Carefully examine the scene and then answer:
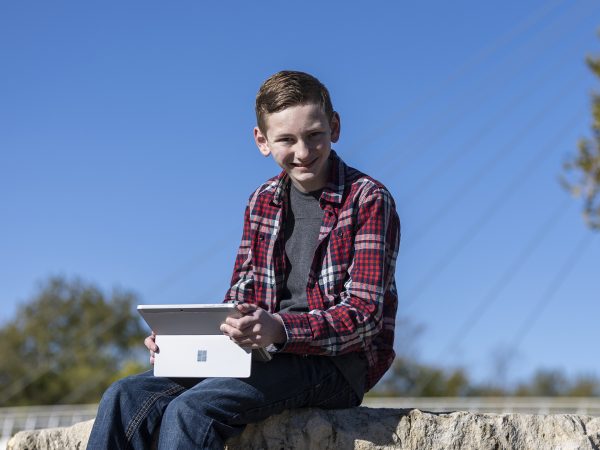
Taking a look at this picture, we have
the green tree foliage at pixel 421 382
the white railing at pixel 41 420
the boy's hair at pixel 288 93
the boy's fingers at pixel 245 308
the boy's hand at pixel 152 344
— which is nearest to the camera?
the boy's fingers at pixel 245 308

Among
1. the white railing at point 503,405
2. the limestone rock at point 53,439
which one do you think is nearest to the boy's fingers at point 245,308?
the limestone rock at point 53,439

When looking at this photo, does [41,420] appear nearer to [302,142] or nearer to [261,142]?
[261,142]

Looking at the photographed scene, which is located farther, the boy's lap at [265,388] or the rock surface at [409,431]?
the rock surface at [409,431]

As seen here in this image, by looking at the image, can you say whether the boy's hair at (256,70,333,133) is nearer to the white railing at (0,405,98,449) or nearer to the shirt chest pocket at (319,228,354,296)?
the shirt chest pocket at (319,228,354,296)

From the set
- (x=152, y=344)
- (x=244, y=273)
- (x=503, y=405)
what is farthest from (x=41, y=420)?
Answer: (x=152, y=344)

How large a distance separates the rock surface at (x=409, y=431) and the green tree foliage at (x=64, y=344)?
1398 inches

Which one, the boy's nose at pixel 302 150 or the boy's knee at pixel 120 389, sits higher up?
the boy's nose at pixel 302 150

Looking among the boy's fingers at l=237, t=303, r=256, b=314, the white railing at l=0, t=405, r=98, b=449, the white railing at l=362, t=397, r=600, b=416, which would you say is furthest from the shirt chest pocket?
the white railing at l=0, t=405, r=98, b=449

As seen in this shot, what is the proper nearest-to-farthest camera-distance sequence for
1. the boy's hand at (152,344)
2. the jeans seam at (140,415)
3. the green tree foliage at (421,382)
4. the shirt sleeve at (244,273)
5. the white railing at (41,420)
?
1. the jeans seam at (140,415)
2. the boy's hand at (152,344)
3. the shirt sleeve at (244,273)
4. the white railing at (41,420)
5. the green tree foliage at (421,382)

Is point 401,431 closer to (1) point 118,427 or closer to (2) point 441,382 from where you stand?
(1) point 118,427

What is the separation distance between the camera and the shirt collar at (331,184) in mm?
3744

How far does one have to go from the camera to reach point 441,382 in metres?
39.3

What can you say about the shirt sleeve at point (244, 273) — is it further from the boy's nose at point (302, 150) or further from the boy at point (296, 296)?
the boy's nose at point (302, 150)

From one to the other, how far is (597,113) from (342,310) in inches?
451
